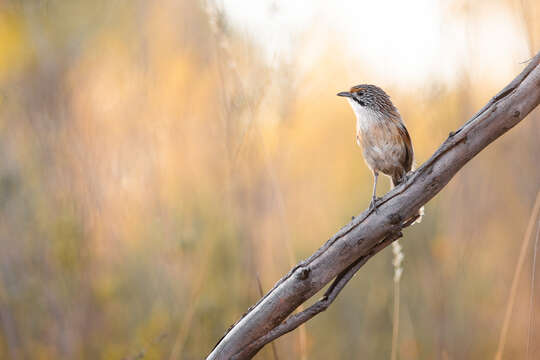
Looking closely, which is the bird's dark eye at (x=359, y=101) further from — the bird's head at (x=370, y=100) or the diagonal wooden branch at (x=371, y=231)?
the diagonal wooden branch at (x=371, y=231)

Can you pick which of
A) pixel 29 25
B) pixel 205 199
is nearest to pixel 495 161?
pixel 205 199

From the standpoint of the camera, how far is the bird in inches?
98.0

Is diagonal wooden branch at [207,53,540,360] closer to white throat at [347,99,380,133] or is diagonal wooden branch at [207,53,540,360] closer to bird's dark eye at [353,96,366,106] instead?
white throat at [347,99,380,133]

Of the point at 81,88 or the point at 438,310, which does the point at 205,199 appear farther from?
the point at 438,310

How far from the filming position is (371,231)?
139cm

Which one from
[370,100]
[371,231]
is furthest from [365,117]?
[371,231]

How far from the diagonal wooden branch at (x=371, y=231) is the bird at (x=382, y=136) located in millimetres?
1017

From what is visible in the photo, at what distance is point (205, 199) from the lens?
12.7 ft

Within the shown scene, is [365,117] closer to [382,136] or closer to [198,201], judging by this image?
[382,136]

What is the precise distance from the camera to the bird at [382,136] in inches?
98.0

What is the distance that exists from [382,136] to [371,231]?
119 cm

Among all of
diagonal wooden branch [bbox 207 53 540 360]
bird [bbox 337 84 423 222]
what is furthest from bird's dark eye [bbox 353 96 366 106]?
diagonal wooden branch [bbox 207 53 540 360]

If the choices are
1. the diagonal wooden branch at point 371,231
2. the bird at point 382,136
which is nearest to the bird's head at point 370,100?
the bird at point 382,136

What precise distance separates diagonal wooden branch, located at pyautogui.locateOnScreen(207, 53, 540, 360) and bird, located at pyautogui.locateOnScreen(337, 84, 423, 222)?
102 cm
